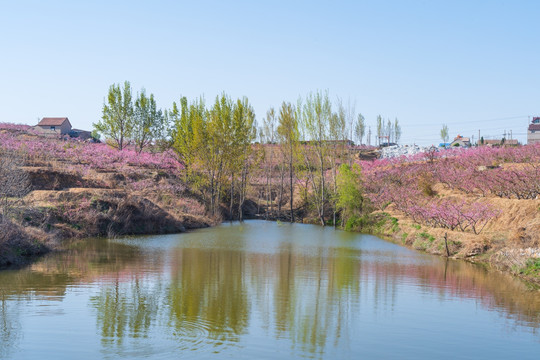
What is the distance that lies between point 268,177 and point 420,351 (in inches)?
1809

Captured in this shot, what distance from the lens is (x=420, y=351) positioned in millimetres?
10414

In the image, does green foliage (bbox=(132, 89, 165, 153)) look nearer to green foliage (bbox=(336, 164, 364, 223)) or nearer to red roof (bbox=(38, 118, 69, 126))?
green foliage (bbox=(336, 164, 364, 223))

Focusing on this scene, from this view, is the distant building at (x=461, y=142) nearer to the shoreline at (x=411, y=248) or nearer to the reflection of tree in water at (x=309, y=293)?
the shoreline at (x=411, y=248)

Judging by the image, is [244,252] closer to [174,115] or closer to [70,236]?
[70,236]

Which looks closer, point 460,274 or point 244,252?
point 460,274

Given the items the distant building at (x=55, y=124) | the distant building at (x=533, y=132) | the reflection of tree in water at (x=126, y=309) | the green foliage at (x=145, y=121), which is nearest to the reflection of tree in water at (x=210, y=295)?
the reflection of tree in water at (x=126, y=309)

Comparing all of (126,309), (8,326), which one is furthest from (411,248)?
(8,326)

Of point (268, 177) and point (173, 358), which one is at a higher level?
point (268, 177)

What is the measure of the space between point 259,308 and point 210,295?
1913 mm

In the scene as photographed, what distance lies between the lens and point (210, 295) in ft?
48.5

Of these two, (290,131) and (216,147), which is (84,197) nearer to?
(216,147)

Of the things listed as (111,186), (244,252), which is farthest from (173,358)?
(111,186)

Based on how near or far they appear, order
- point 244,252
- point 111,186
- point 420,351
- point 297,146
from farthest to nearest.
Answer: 1. point 297,146
2. point 111,186
3. point 244,252
4. point 420,351

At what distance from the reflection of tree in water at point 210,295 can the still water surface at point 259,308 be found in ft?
0.11
